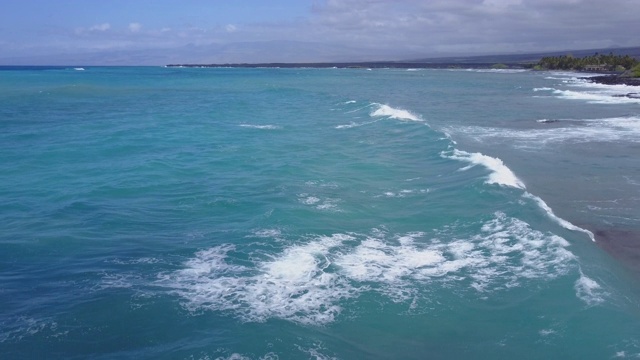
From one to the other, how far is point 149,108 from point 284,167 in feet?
111

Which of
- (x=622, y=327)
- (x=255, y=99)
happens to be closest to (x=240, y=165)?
(x=622, y=327)

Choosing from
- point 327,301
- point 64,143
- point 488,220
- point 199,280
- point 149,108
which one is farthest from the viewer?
point 149,108

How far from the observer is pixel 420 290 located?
1436 cm

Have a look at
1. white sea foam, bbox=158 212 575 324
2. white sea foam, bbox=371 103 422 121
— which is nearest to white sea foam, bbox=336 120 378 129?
white sea foam, bbox=371 103 422 121

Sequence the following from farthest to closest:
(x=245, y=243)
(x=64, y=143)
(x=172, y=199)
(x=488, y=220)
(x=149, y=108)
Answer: (x=149, y=108) < (x=64, y=143) < (x=172, y=199) < (x=488, y=220) < (x=245, y=243)

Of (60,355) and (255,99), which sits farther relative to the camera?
(255,99)

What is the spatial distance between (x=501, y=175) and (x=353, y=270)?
11.0m

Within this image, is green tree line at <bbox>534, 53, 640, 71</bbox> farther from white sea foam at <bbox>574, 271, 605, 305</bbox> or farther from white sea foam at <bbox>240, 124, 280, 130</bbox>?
white sea foam at <bbox>574, 271, 605, 305</bbox>

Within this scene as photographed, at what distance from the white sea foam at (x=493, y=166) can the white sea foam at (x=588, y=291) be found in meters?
8.38

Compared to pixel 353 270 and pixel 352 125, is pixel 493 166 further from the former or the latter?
pixel 352 125

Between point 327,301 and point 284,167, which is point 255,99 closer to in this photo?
point 284,167

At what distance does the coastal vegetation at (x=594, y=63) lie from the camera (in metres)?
113

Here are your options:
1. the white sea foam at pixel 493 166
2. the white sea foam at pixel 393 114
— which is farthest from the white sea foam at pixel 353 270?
the white sea foam at pixel 393 114

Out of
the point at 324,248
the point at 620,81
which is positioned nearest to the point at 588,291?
the point at 324,248
